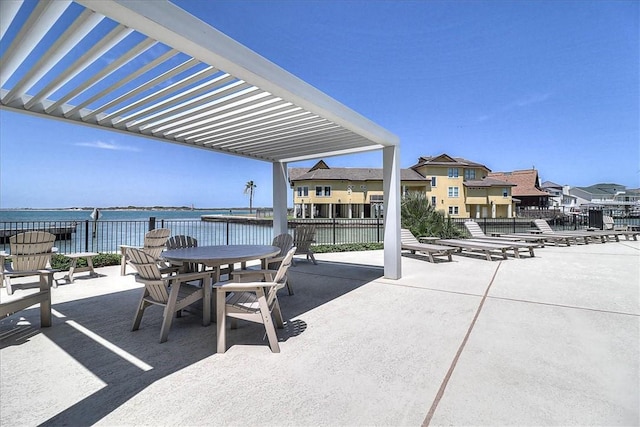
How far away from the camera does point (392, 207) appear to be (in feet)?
20.6

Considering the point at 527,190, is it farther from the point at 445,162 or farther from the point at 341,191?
the point at 341,191

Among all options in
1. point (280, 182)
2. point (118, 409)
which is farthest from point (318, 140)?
point (118, 409)

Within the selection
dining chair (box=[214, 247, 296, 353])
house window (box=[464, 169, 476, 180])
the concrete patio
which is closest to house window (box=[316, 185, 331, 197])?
house window (box=[464, 169, 476, 180])

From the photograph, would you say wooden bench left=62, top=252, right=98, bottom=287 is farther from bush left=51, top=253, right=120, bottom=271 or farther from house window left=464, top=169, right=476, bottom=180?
house window left=464, top=169, right=476, bottom=180

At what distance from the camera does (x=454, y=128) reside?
A: 28391 mm

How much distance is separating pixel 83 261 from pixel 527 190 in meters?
52.2

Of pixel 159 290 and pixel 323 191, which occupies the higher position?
pixel 323 191

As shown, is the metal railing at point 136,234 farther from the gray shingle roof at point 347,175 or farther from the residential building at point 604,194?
the residential building at point 604,194

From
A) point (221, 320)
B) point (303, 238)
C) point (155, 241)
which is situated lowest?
point (221, 320)

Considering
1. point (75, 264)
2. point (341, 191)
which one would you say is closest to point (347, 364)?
point (75, 264)

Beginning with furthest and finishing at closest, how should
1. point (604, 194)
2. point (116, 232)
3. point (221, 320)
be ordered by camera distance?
point (604, 194) < point (116, 232) < point (221, 320)

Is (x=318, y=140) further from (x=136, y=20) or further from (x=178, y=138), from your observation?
(x=136, y=20)

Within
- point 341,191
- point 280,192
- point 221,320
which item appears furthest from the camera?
point 341,191

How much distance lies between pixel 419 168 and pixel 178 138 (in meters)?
35.5
